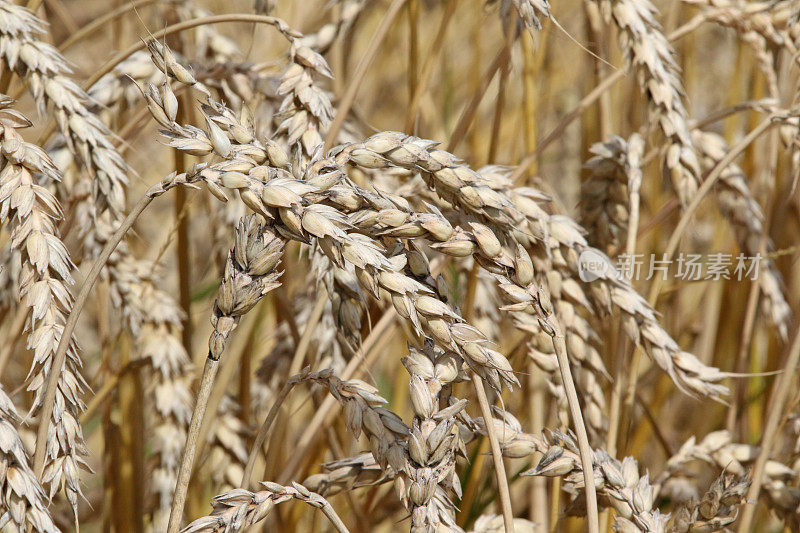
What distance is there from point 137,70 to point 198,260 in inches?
38.0

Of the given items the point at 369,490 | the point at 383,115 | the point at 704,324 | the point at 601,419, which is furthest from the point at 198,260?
the point at 601,419

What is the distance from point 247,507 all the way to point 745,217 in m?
0.82

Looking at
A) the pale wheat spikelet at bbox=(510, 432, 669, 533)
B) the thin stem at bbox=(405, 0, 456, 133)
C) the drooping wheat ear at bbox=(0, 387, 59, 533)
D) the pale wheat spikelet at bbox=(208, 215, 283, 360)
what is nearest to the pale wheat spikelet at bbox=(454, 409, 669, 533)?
the pale wheat spikelet at bbox=(510, 432, 669, 533)

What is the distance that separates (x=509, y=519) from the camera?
590 mm

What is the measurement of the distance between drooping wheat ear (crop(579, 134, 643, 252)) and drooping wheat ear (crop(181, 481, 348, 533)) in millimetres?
550

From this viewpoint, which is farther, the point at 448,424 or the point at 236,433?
the point at 236,433

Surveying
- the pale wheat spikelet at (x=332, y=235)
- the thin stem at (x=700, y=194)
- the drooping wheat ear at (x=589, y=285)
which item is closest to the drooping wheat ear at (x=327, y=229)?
the pale wheat spikelet at (x=332, y=235)

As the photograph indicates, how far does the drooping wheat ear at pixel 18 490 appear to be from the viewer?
0.54 metres

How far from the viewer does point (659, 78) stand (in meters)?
0.86

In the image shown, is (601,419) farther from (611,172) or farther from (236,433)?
(236,433)

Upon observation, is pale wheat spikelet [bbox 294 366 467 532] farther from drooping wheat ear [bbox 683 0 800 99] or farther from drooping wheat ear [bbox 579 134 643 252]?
drooping wheat ear [bbox 683 0 800 99]

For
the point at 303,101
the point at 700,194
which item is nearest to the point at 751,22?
the point at 700,194

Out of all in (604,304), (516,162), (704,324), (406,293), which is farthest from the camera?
(704,324)

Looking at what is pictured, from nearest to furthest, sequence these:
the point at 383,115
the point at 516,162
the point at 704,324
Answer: the point at 516,162
the point at 704,324
the point at 383,115
